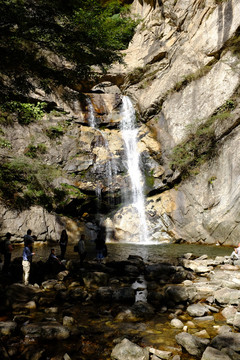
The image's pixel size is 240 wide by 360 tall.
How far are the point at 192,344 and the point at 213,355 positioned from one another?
0.51 metres

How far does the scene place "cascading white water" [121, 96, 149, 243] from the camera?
18.2 m

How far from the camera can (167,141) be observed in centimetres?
2073

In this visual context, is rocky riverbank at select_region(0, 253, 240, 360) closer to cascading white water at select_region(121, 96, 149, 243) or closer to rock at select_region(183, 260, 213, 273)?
rock at select_region(183, 260, 213, 273)

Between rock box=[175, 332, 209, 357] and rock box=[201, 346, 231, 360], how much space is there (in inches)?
10.2

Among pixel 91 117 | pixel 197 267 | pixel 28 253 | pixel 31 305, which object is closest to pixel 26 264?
pixel 28 253

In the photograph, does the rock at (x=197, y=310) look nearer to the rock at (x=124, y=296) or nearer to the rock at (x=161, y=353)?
the rock at (x=124, y=296)

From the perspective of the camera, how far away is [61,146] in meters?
21.6

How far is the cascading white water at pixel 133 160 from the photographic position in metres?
18.2

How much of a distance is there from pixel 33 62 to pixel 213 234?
1350cm

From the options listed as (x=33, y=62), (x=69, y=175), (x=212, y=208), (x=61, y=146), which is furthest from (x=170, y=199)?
(x=33, y=62)

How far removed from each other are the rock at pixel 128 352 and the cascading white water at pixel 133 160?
45.0 feet

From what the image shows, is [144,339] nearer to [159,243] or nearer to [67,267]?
[67,267]

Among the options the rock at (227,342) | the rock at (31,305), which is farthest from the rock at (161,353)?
the rock at (31,305)

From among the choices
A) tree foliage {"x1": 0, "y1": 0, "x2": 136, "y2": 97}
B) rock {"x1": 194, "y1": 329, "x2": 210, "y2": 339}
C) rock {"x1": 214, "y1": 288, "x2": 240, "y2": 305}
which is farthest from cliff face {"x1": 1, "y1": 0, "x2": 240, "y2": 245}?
rock {"x1": 194, "y1": 329, "x2": 210, "y2": 339}
